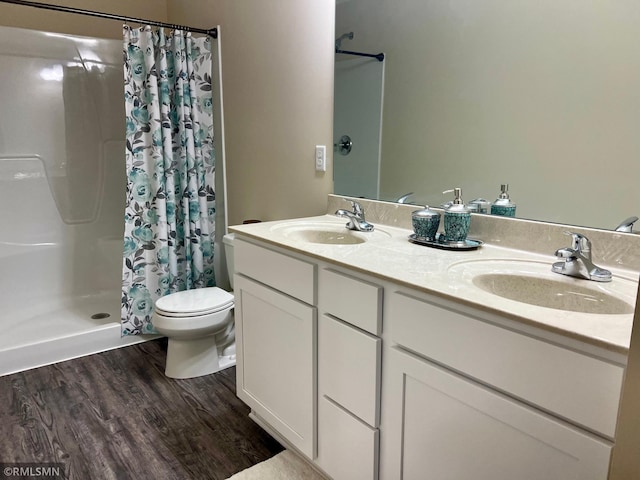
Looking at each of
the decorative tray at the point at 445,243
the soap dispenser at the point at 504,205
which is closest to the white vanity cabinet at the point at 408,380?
the decorative tray at the point at 445,243

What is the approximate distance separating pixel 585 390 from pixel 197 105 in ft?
8.22

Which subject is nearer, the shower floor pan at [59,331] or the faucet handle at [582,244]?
the faucet handle at [582,244]

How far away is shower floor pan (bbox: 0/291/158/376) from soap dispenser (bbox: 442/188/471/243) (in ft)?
6.76

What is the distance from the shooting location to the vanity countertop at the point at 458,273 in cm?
91

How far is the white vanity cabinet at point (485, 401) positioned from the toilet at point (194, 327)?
1.28m

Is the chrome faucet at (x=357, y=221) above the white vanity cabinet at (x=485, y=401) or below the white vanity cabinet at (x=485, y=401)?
above

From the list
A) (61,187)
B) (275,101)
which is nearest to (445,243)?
(275,101)

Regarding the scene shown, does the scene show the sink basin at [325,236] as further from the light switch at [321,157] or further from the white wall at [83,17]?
the white wall at [83,17]

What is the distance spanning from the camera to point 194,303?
2406 millimetres

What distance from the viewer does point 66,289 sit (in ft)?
10.4

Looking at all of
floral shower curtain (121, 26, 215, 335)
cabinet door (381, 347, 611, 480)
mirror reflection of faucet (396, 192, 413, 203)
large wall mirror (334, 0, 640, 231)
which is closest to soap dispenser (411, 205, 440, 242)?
large wall mirror (334, 0, 640, 231)

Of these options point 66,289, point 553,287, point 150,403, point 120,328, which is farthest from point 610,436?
point 66,289

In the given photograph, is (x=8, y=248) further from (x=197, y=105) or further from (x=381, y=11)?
(x=381, y=11)

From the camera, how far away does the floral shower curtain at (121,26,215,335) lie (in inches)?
102
